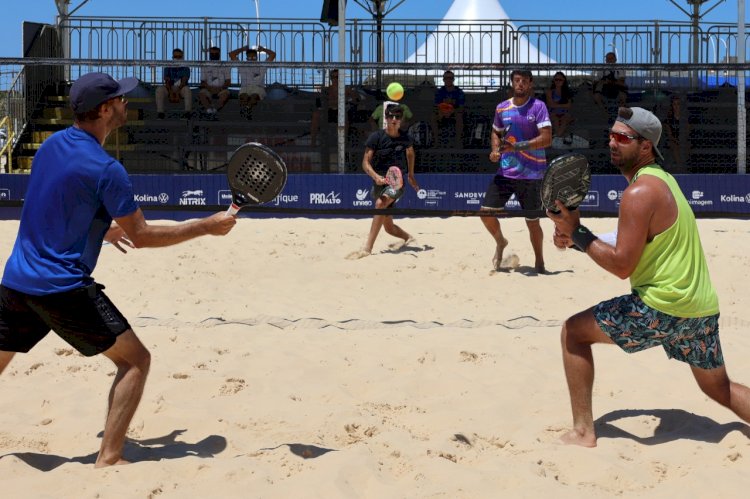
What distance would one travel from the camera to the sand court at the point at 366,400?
409cm

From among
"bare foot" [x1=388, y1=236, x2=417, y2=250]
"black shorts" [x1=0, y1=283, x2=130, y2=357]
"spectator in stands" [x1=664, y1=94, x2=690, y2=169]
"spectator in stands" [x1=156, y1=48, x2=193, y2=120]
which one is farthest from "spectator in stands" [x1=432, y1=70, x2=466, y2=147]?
"black shorts" [x1=0, y1=283, x2=130, y2=357]

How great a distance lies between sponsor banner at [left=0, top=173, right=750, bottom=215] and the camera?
47.4 ft

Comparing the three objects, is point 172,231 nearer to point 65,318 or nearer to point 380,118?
point 65,318

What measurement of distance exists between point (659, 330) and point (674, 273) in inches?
9.7

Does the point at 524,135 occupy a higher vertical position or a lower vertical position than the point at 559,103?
lower

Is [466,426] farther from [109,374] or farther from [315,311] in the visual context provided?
[315,311]

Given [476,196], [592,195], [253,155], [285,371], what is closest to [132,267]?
[285,371]

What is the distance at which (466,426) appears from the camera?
16.2 ft

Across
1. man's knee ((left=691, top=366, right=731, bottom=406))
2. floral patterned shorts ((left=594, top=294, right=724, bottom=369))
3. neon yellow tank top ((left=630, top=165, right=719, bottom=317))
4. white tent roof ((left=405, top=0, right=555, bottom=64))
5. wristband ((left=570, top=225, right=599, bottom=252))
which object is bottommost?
man's knee ((left=691, top=366, right=731, bottom=406))

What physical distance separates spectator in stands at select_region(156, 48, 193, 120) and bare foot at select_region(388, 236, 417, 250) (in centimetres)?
558

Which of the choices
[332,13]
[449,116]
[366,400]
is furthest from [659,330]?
[332,13]

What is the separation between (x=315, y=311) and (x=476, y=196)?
7.02 m

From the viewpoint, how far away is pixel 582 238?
434 cm

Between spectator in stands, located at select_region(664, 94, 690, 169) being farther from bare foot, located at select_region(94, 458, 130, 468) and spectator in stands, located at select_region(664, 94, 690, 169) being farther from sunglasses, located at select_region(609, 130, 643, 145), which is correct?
bare foot, located at select_region(94, 458, 130, 468)
